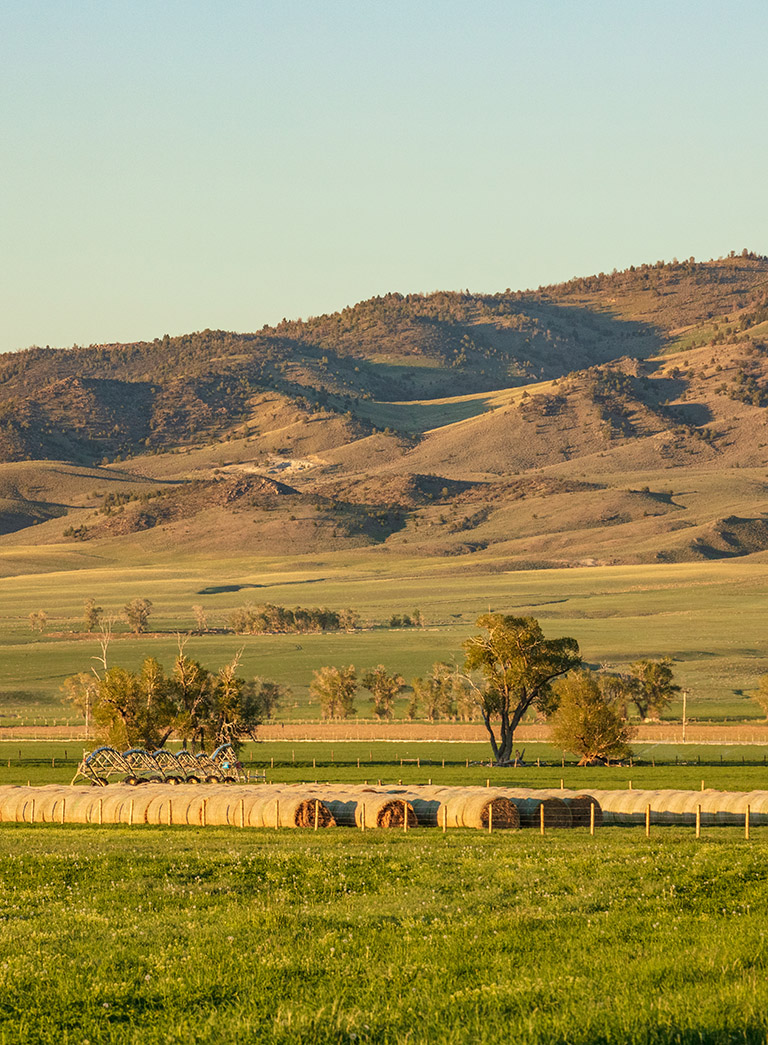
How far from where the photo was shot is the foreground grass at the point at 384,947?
11320mm

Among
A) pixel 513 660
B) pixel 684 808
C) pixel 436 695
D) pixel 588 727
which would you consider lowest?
pixel 436 695

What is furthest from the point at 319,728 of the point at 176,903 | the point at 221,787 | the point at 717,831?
the point at 176,903

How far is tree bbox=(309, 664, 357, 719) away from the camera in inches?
4274

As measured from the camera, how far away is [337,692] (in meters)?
109

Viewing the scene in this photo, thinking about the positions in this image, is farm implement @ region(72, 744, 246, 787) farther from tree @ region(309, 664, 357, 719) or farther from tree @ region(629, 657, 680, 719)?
tree @ region(629, 657, 680, 719)

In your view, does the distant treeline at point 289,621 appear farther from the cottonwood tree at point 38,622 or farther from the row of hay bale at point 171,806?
the row of hay bale at point 171,806

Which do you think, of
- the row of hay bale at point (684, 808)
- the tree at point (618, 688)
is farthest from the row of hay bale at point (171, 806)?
the tree at point (618, 688)

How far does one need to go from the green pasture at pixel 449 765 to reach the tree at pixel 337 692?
21756 millimetres

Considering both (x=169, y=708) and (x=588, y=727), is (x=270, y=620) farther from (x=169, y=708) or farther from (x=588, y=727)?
(x=588, y=727)

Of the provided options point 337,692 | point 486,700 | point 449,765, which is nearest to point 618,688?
point 337,692

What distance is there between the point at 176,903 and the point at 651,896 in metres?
6.78

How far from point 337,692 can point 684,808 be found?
71406 millimetres

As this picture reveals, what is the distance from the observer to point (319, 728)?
309ft

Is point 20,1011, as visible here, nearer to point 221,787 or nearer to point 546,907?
point 546,907
